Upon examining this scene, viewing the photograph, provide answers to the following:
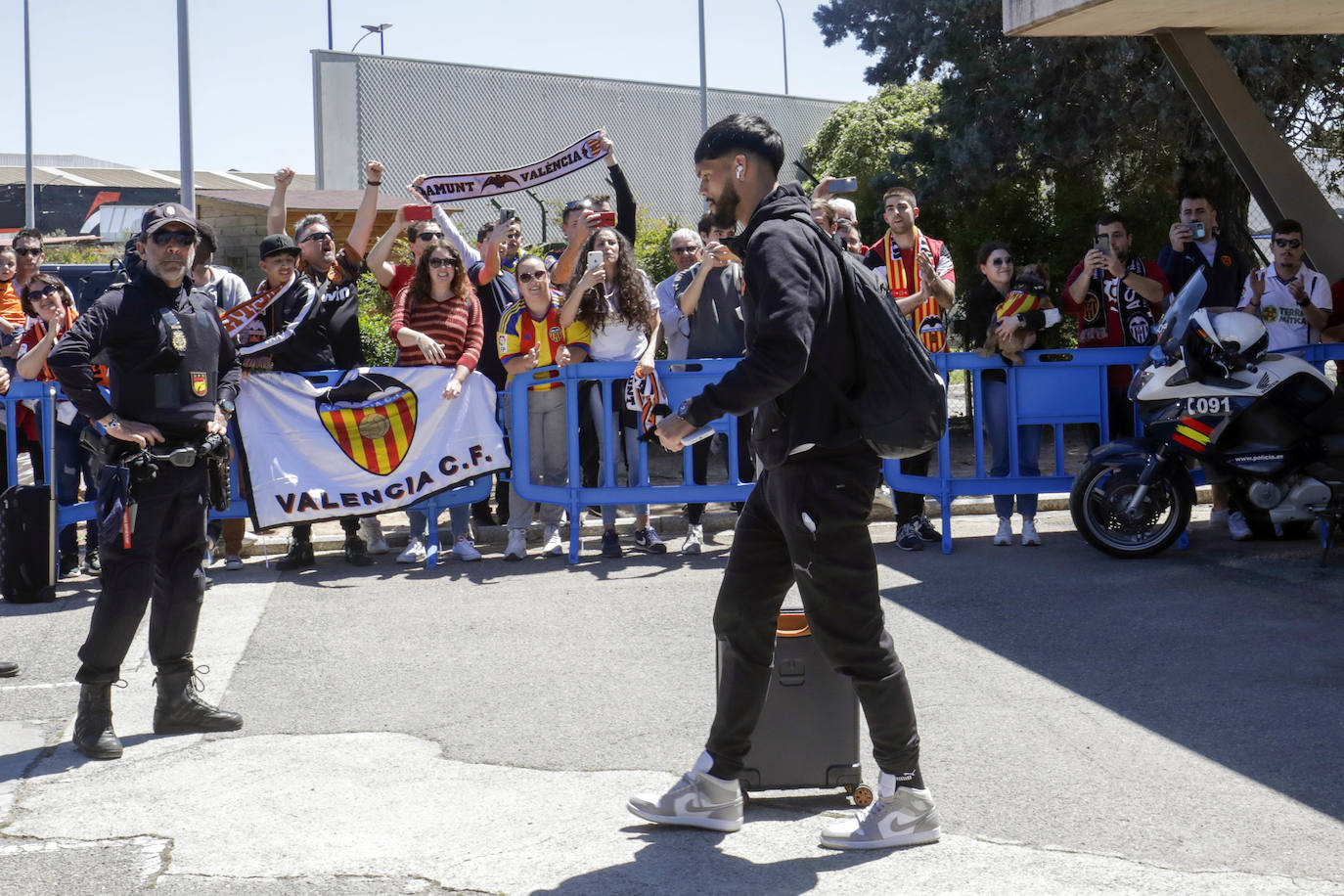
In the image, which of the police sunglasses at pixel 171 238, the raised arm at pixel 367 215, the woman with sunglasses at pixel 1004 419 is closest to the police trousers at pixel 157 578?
the police sunglasses at pixel 171 238

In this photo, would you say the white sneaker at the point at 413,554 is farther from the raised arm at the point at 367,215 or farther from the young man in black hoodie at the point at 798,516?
the young man in black hoodie at the point at 798,516

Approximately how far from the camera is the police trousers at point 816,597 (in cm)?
418

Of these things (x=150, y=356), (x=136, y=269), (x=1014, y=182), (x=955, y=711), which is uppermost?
(x=1014, y=182)

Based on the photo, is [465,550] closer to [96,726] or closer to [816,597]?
[96,726]

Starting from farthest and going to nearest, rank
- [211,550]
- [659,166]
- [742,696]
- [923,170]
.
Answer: [659,166], [923,170], [211,550], [742,696]

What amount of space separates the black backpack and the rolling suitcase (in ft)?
17.7

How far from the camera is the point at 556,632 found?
7422 mm

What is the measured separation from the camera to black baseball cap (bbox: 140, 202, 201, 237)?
5.78 metres

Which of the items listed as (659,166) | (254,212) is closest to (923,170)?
(254,212)

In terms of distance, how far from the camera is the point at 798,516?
165 inches

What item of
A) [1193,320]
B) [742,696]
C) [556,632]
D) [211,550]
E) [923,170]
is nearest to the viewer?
[742,696]

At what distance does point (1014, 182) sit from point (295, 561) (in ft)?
32.6

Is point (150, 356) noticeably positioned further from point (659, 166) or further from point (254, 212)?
point (659, 166)

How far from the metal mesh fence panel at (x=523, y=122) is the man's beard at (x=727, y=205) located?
80.0ft
